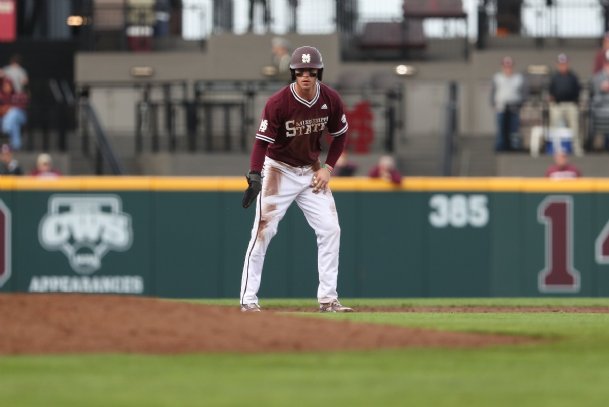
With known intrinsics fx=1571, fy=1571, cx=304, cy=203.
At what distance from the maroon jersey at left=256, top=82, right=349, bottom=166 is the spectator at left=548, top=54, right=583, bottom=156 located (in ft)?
32.3

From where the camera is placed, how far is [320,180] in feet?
40.4

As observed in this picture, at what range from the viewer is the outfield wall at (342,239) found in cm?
1838

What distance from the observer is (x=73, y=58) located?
27.1m

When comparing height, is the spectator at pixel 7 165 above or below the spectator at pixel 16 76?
below

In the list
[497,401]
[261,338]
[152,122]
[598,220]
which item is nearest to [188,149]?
[152,122]

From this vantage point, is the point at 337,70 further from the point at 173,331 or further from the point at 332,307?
the point at 173,331

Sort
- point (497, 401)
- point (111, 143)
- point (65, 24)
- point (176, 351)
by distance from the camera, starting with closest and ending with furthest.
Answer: point (497, 401), point (176, 351), point (111, 143), point (65, 24)

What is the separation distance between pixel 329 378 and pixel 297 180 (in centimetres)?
485

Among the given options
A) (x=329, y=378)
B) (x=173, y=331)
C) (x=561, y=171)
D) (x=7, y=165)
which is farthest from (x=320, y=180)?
(x=7, y=165)

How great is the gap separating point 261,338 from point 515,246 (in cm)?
991

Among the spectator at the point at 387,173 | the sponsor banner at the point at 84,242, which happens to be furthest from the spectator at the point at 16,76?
the spectator at the point at 387,173

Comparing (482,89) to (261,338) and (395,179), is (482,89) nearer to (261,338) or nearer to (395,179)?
(395,179)

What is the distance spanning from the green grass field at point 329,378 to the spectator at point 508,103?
12.9 m

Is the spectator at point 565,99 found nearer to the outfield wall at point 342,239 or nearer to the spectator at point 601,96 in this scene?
the spectator at point 601,96
